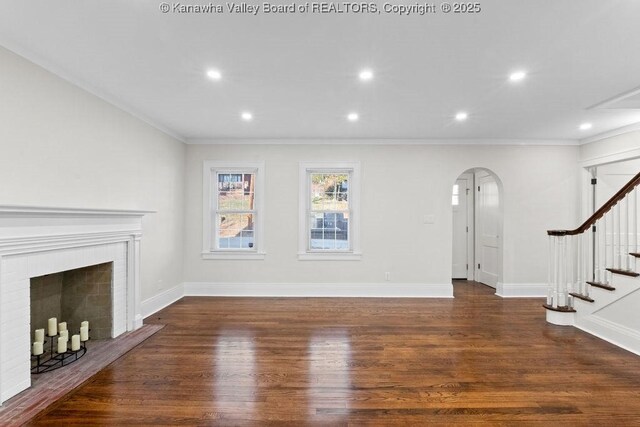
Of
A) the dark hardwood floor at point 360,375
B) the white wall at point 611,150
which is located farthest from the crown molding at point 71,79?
the white wall at point 611,150

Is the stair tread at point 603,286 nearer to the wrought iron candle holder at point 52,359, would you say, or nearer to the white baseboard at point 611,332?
the white baseboard at point 611,332

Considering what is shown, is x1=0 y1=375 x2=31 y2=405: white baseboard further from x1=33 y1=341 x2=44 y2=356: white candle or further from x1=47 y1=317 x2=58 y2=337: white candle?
x1=47 y1=317 x2=58 y2=337: white candle

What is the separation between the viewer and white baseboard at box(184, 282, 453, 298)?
17.4 feet

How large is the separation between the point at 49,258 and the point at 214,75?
2052 millimetres

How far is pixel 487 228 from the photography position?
617cm

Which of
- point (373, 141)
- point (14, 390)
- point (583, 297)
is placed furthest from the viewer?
point (373, 141)

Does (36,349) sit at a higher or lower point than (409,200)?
lower

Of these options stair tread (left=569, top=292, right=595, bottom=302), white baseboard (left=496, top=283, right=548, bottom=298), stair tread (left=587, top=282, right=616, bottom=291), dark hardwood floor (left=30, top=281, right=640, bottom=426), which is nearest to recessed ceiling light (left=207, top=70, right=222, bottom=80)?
dark hardwood floor (left=30, top=281, right=640, bottom=426)

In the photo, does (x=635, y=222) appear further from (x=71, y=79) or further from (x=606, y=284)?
(x=71, y=79)

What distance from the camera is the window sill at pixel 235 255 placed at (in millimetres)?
5340

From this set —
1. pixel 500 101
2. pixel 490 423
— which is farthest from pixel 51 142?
pixel 500 101

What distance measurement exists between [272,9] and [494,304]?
4.84 m

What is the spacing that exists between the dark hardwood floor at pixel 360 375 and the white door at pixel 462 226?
2.52 m

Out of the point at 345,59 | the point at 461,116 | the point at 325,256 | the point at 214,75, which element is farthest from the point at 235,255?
the point at 461,116
